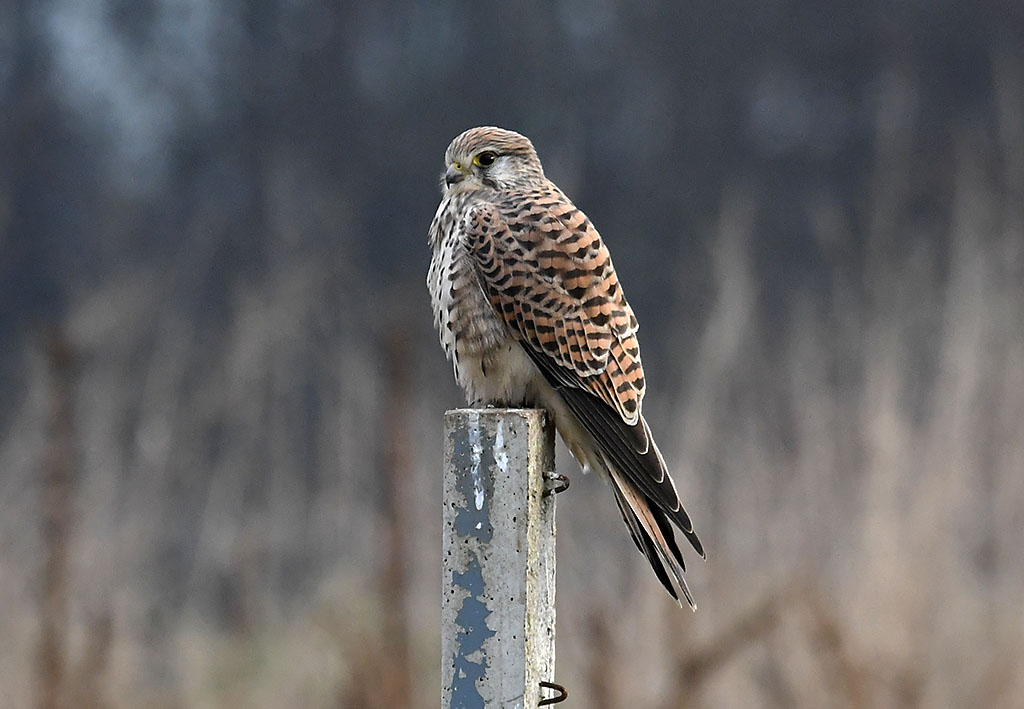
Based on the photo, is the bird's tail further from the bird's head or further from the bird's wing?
the bird's head

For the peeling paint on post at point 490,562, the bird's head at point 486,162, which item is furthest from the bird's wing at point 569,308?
the peeling paint on post at point 490,562

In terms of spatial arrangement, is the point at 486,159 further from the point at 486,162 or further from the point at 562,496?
the point at 562,496

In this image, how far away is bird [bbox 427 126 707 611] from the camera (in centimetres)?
228

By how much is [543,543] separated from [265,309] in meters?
2.97

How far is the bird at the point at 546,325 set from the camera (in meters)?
2.28

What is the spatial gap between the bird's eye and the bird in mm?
184

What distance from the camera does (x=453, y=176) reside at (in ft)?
8.78

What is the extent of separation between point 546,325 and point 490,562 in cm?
69

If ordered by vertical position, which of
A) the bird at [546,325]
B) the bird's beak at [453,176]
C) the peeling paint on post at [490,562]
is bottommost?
the peeling paint on post at [490,562]

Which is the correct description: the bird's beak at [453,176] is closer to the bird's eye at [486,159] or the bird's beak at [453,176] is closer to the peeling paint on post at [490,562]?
the bird's eye at [486,159]

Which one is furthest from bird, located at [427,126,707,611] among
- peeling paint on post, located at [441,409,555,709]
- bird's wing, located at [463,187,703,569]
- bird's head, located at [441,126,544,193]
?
peeling paint on post, located at [441,409,555,709]

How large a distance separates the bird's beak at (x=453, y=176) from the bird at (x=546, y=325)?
0.56 ft

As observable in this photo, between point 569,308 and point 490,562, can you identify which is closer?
point 490,562

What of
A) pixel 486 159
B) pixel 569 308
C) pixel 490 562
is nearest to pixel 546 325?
pixel 569 308
